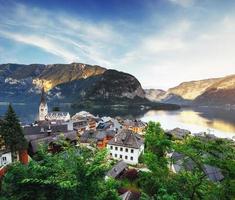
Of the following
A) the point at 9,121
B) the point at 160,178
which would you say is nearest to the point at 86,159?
the point at 160,178

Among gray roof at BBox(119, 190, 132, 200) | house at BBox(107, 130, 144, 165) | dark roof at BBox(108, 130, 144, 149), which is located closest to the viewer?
gray roof at BBox(119, 190, 132, 200)

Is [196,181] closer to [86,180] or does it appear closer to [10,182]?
[86,180]

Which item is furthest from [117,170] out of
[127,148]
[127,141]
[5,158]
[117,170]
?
[5,158]

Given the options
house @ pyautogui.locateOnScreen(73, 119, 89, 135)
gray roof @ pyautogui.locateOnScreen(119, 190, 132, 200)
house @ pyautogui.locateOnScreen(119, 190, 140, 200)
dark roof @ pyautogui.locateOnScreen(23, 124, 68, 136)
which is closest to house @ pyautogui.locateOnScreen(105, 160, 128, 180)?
house @ pyautogui.locateOnScreen(119, 190, 140, 200)

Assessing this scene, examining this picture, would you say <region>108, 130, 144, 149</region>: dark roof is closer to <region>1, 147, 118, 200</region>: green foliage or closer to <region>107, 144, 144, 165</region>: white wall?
<region>107, 144, 144, 165</region>: white wall

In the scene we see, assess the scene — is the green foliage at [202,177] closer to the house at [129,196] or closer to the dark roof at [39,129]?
the house at [129,196]
